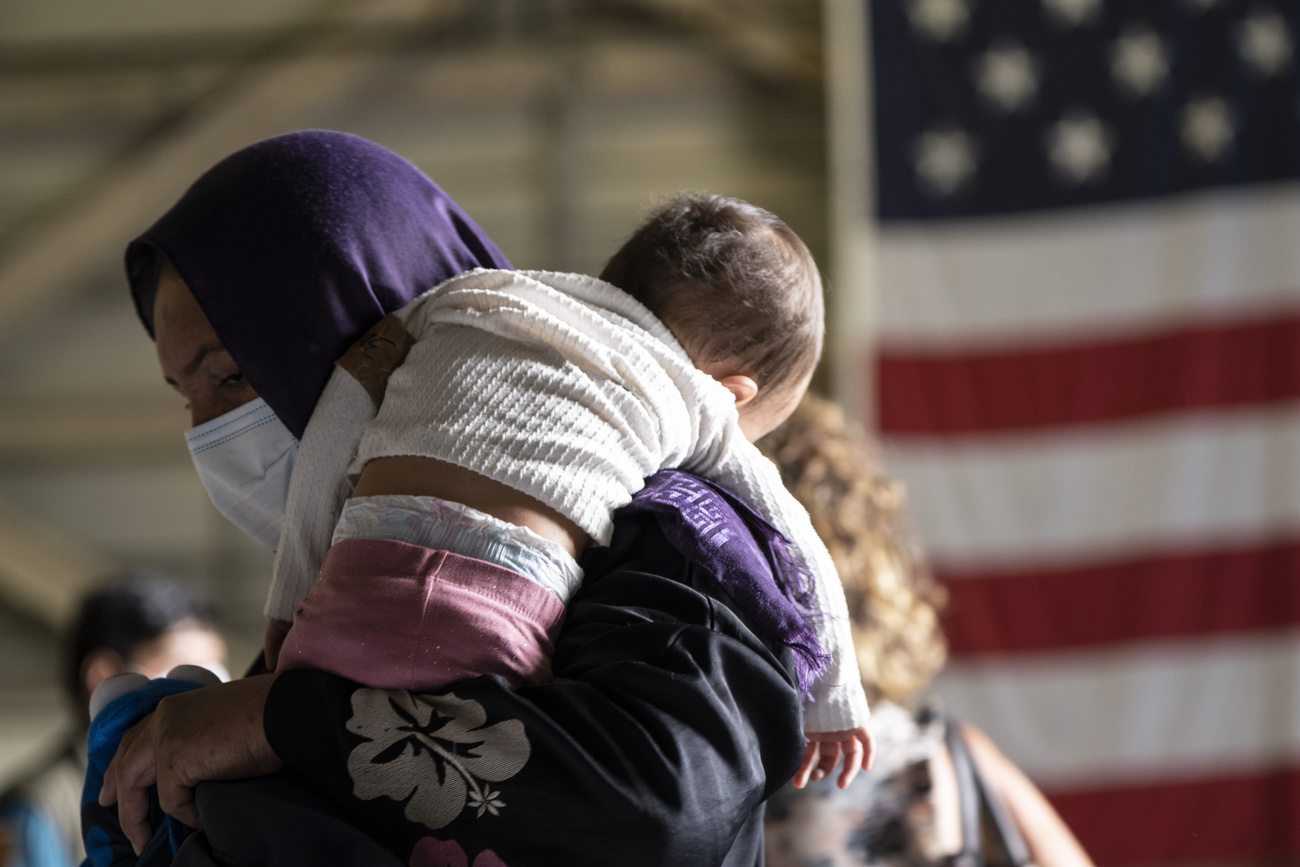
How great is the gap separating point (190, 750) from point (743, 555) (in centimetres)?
33

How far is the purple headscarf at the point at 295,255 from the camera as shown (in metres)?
0.67

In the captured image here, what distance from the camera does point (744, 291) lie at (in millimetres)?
723

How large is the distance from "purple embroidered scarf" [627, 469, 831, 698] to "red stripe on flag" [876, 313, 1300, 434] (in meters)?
2.94

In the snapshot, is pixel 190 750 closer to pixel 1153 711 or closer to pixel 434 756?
pixel 434 756

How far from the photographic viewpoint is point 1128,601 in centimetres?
341

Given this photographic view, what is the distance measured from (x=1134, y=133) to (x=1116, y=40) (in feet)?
0.98

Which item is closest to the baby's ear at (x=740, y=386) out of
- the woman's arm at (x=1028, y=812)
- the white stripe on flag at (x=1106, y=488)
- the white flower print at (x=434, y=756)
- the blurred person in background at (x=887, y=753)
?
the white flower print at (x=434, y=756)

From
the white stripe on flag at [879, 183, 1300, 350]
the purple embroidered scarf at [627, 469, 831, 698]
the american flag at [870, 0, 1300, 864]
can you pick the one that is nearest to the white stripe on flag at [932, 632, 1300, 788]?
the american flag at [870, 0, 1300, 864]

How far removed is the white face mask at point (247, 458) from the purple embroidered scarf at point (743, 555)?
0.27 meters

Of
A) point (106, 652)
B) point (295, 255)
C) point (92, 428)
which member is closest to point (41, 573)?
point (92, 428)

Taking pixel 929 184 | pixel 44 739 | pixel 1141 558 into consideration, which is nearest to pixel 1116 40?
pixel 929 184

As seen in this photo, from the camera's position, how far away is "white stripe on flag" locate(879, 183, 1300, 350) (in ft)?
11.0

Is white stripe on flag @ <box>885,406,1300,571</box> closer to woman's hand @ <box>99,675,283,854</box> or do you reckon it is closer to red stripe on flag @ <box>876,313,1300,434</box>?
red stripe on flag @ <box>876,313,1300,434</box>

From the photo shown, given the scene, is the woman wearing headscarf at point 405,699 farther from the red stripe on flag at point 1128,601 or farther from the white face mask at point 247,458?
the red stripe on flag at point 1128,601
